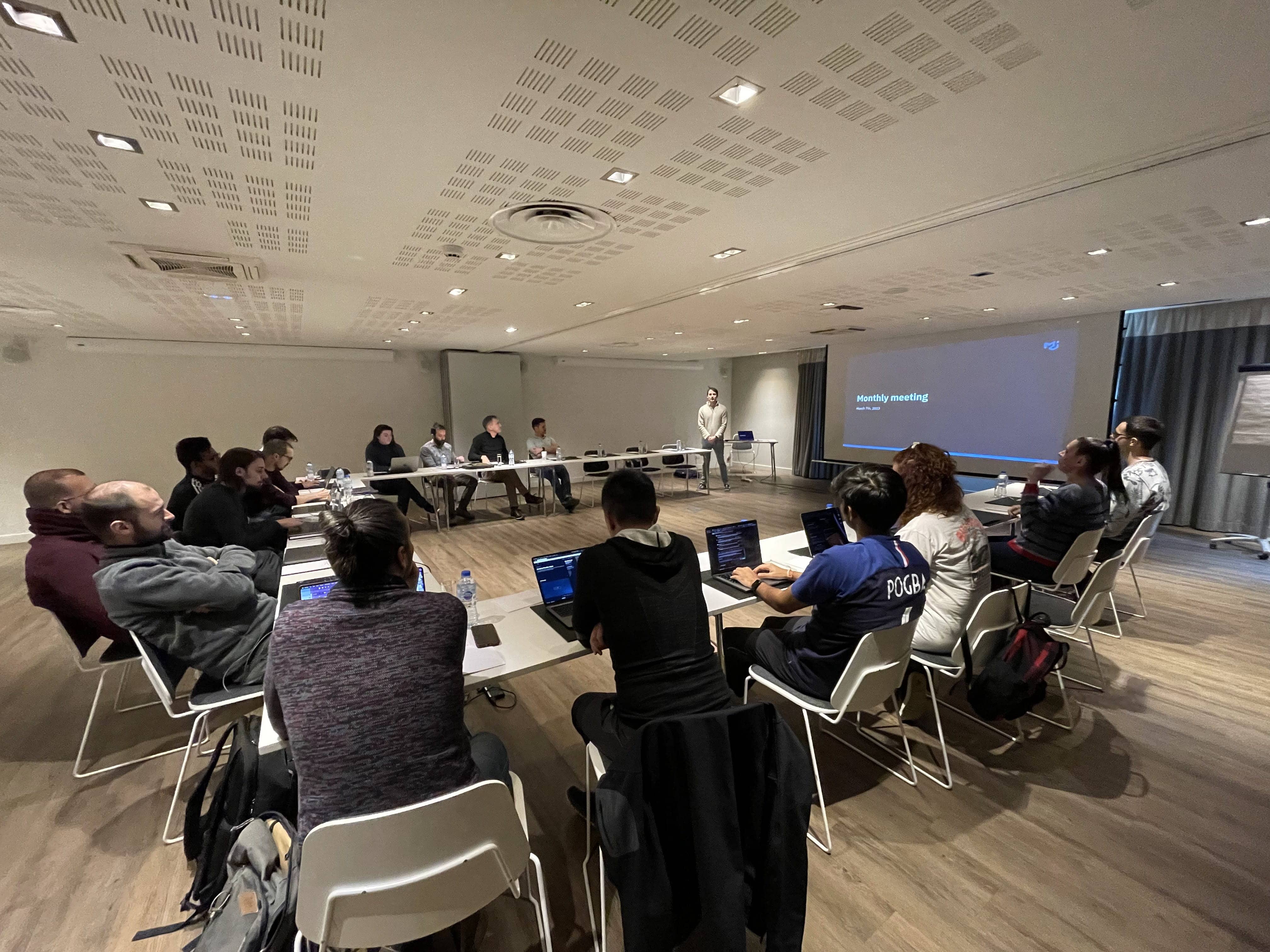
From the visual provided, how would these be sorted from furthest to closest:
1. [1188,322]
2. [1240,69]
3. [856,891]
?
1. [1188,322]
2. [856,891]
3. [1240,69]

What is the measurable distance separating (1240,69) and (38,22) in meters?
3.13

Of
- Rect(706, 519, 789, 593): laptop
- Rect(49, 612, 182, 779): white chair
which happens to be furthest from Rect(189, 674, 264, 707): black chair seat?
Rect(706, 519, 789, 593): laptop

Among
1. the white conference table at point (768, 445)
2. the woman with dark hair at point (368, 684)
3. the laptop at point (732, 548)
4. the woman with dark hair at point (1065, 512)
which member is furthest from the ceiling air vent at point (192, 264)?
the white conference table at point (768, 445)

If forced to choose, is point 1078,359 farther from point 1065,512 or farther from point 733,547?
point 733,547

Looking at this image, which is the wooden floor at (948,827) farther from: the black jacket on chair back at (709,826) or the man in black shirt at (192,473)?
the man in black shirt at (192,473)

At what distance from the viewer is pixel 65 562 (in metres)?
2.02

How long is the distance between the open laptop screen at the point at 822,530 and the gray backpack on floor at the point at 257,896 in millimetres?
2326

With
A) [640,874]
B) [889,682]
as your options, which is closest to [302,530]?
[640,874]

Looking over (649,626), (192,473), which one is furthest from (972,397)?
(192,473)

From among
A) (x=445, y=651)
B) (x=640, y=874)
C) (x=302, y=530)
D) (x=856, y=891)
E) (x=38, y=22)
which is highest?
(x=38, y=22)

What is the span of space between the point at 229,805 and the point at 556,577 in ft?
4.00

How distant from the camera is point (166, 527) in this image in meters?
1.92

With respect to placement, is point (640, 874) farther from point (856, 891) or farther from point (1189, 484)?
point (1189, 484)

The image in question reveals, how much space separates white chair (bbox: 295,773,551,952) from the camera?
0.96 m
